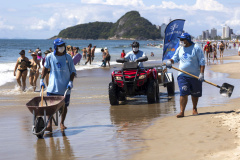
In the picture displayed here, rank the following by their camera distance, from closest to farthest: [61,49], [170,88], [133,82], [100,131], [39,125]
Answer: [39,125], [61,49], [100,131], [133,82], [170,88]

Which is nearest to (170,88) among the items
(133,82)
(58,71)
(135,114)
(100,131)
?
(133,82)

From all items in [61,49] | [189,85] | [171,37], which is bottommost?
[189,85]

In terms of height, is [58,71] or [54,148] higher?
[58,71]

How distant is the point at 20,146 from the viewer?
21.1 feet

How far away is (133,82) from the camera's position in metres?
10.2

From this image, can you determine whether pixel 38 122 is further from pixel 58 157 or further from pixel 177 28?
pixel 177 28

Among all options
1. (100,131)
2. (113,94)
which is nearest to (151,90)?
(113,94)

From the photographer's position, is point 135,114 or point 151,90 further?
point 151,90

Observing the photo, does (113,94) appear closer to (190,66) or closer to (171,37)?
(190,66)

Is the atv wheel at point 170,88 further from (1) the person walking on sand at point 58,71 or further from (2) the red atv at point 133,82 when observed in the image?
(1) the person walking on sand at point 58,71

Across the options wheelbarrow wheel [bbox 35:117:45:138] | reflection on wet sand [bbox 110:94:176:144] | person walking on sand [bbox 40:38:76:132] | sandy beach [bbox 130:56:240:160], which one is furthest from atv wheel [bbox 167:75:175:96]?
wheelbarrow wheel [bbox 35:117:45:138]

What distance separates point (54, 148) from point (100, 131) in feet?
4.29

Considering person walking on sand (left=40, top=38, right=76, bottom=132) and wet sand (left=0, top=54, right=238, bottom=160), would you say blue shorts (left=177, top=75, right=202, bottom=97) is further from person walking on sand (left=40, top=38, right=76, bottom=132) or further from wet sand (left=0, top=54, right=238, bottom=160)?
person walking on sand (left=40, top=38, right=76, bottom=132)

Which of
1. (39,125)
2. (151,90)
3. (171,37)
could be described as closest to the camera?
(39,125)
